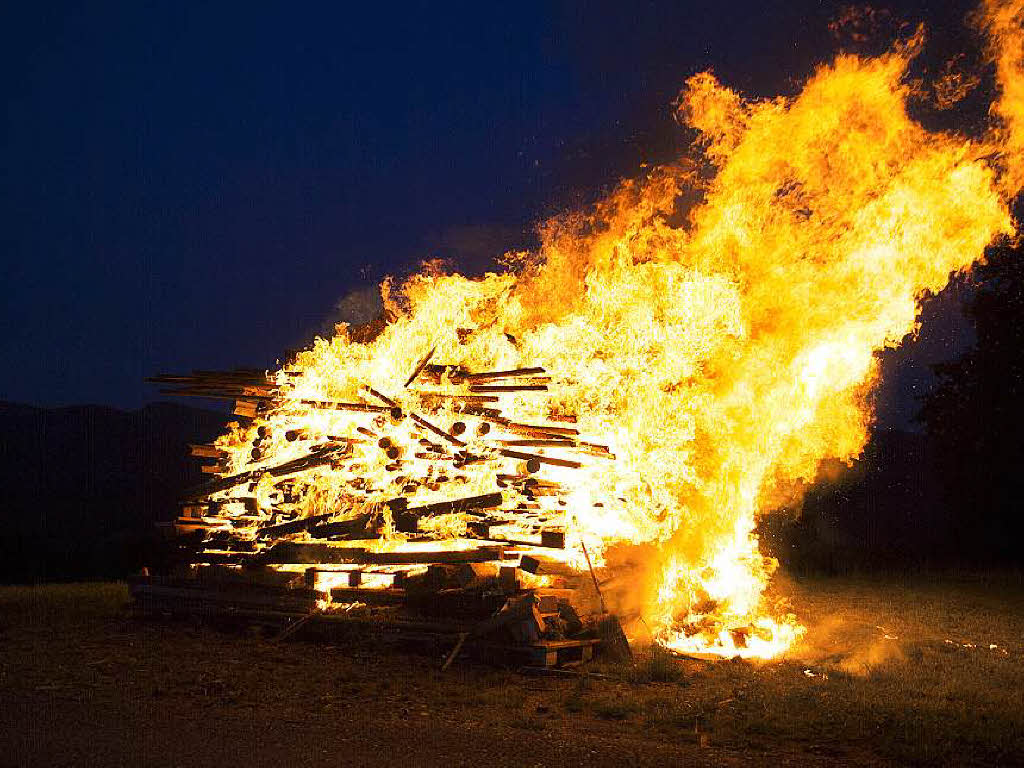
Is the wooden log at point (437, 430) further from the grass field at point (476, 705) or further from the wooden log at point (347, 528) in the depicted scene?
the grass field at point (476, 705)

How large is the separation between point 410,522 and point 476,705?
169 inches

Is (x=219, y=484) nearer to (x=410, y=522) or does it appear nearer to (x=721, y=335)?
(x=410, y=522)

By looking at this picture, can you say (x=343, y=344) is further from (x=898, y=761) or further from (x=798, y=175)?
(x=898, y=761)

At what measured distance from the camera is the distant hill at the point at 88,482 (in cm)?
2677

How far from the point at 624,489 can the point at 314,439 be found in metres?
5.72

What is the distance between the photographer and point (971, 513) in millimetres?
26391

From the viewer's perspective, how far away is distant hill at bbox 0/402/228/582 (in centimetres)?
2677

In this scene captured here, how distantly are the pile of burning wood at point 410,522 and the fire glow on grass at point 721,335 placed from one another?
0.36 feet

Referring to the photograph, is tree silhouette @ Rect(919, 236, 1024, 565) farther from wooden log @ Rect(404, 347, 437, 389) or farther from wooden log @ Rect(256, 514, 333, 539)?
wooden log @ Rect(256, 514, 333, 539)

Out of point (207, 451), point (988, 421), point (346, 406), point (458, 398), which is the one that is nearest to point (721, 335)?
point (458, 398)

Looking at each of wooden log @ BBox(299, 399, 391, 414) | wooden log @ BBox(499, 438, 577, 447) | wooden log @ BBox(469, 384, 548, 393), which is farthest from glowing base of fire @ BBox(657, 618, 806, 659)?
wooden log @ BBox(299, 399, 391, 414)

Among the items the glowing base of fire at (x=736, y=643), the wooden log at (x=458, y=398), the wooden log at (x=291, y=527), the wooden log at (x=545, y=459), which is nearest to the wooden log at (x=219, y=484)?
the wooden log at (x=291, y=527)

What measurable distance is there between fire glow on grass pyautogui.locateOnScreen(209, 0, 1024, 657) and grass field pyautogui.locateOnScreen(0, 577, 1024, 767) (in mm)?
2265

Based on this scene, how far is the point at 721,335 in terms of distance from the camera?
1412 cm
